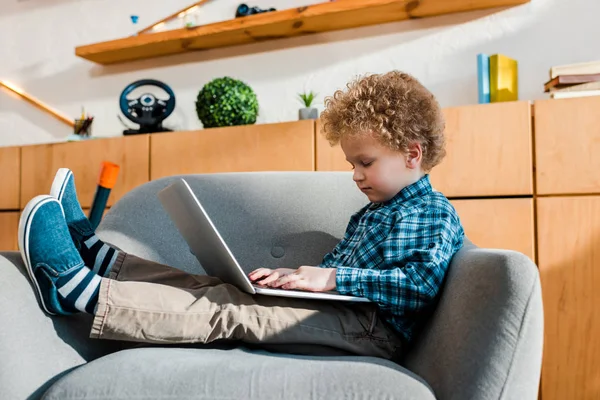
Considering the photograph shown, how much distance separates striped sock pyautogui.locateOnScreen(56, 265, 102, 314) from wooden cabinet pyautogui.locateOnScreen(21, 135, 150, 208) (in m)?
1.51

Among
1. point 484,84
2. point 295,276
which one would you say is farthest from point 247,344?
point 484,84

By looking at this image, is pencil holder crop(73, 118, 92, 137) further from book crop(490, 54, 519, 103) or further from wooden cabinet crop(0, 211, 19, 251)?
book crop(490, 54, 519, 103)

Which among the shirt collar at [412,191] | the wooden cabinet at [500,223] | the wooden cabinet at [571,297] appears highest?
the shirt collar at [412,191]

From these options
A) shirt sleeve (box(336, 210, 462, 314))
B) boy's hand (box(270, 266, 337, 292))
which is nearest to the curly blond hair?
shirt sleeve (box(336, 210, 462, 314))

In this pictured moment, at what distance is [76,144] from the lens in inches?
110

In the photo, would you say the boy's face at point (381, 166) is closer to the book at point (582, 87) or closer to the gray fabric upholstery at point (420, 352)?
the gray fabric upholstery at point (420, 352)

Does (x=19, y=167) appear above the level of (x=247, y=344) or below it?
above

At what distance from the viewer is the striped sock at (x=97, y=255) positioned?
1.30 m

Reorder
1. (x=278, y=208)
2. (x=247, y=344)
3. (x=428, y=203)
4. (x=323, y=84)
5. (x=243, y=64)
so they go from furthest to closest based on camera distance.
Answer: (x=243, y=64)
(x=323, y=84)
(x=278, y=208)
(x=428, y=203)
(x=247, y=344)

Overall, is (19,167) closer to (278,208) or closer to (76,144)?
(76,144)

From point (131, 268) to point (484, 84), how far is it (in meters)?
1.50

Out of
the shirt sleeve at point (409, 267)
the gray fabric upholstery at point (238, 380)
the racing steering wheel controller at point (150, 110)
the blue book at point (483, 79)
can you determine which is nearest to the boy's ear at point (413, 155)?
the shirt sleeve at point (409, 267)

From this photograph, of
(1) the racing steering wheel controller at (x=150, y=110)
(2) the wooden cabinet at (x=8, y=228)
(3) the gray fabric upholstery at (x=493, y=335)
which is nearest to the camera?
(3) the gray fabric upholstery at (x=493, y=335)

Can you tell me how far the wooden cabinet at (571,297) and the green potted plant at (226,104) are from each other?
1282mm
